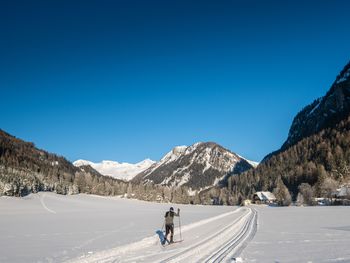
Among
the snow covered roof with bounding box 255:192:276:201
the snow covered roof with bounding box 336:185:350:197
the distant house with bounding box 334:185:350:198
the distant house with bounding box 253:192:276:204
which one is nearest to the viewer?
the distant house with bounding box 334:185:350:198

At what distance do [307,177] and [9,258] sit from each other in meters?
156

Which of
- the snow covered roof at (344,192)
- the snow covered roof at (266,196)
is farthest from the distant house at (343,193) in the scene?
the snow covered roof at (266,196)

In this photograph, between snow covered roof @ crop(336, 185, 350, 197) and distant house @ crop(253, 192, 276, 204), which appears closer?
snow covered roof @ crop(336, 185, 350, 197)

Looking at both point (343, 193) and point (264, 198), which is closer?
point (343, 193)

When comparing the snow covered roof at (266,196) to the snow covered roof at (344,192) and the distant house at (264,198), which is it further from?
the snow covered roof at (344,192)

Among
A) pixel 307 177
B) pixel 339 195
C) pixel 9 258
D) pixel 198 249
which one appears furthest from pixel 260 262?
pixel 307 177

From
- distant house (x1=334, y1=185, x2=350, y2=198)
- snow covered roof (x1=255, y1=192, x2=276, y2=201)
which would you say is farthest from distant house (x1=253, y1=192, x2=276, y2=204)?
distant house (x1=334, y1=185, x2=350, y2=198)

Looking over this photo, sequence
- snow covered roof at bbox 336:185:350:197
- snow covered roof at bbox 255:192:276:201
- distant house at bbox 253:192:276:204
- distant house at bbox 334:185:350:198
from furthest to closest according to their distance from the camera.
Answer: snow covered roof at bbox 255:192:276:201 → distant house at bbox 253:192:276:204 → snow covered roof at bbox 336:185:350:197 → distant house at bbox 334:185:350:198

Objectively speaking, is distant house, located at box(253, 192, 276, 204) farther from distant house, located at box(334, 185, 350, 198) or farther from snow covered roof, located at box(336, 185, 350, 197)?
snow covered roof, located at box(336, 185, 350, 197)

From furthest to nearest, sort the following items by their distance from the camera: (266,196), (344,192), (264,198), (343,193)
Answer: (264,198)
(266,196)
(343,193)
(344,192)

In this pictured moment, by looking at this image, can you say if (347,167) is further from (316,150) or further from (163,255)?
(163,255)

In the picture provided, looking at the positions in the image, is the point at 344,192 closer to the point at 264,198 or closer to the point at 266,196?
the point at 266,196

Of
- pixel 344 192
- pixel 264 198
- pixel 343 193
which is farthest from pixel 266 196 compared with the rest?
pixel 344 192

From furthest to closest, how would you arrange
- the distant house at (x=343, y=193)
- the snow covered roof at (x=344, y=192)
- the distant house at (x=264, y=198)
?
1. the distant house at (x=264, y=198)
2. the snow covered roof at (x=344, y=192)
3. the distant house at (x=343, y=193)
